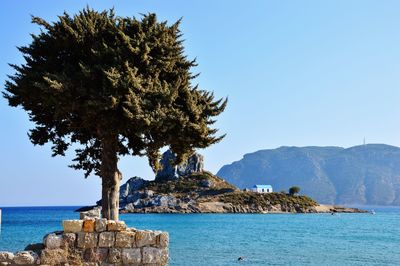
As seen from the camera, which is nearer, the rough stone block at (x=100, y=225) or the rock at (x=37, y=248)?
the rock at (x=37, y=248)

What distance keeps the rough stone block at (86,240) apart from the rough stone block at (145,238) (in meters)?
1.23

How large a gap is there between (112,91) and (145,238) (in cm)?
654

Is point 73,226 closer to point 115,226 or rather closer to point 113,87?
point 115,226

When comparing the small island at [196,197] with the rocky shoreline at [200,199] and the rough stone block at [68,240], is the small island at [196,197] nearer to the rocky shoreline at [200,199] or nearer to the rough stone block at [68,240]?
the rocky shoreline at [200,199]

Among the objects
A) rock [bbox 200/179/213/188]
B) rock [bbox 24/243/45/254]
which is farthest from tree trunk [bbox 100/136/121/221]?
rock [bbox 200/179/213/188]

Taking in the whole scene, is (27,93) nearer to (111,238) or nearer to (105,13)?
(105,13)

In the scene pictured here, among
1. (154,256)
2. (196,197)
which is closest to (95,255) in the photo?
(154,256)

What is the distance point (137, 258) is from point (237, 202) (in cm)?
14092

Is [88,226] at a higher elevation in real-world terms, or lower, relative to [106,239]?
higher

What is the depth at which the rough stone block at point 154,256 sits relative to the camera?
15.5m

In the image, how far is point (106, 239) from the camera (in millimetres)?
15383

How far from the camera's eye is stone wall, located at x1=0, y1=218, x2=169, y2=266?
15.0 metres

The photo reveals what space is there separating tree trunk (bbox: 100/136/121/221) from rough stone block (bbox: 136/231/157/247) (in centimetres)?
633

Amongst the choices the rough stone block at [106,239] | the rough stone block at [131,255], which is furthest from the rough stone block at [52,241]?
the rough stone block at [131,255]
